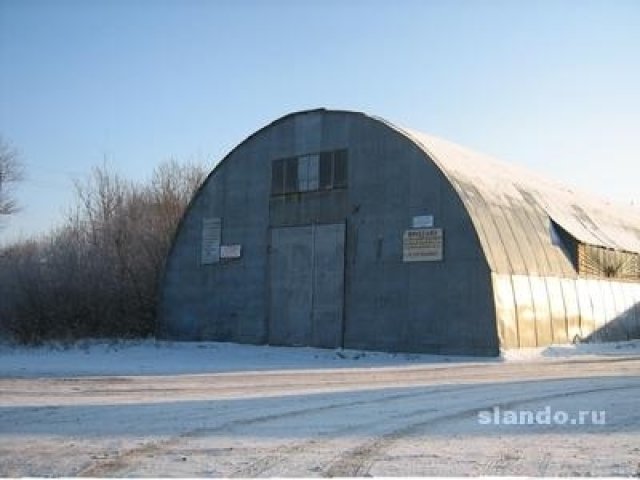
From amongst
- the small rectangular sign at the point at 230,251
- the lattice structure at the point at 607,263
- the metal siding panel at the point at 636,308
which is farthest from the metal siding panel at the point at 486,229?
the metal siding panel at the point at 636,308

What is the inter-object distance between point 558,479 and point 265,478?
2.65 meters

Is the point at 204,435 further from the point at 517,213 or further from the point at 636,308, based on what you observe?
the point at 636,308

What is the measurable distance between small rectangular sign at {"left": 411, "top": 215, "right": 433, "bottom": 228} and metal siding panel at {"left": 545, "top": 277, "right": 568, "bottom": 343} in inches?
199

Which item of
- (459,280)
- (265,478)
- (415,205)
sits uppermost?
(415,205)

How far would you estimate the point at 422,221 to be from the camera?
2650 centimetres

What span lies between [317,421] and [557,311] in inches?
759

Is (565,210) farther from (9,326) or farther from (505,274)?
(9,326)

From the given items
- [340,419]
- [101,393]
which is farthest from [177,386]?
[340,419]

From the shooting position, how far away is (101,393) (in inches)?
575

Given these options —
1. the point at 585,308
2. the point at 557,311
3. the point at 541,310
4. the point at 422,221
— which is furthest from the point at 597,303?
the point at 422,221

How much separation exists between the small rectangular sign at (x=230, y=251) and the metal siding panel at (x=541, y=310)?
10952mm

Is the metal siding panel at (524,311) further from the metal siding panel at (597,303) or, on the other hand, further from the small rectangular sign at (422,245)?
the metal siding panel at (597,303)

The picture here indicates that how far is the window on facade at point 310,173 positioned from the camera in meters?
28.9

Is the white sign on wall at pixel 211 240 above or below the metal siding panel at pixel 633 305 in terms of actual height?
above
